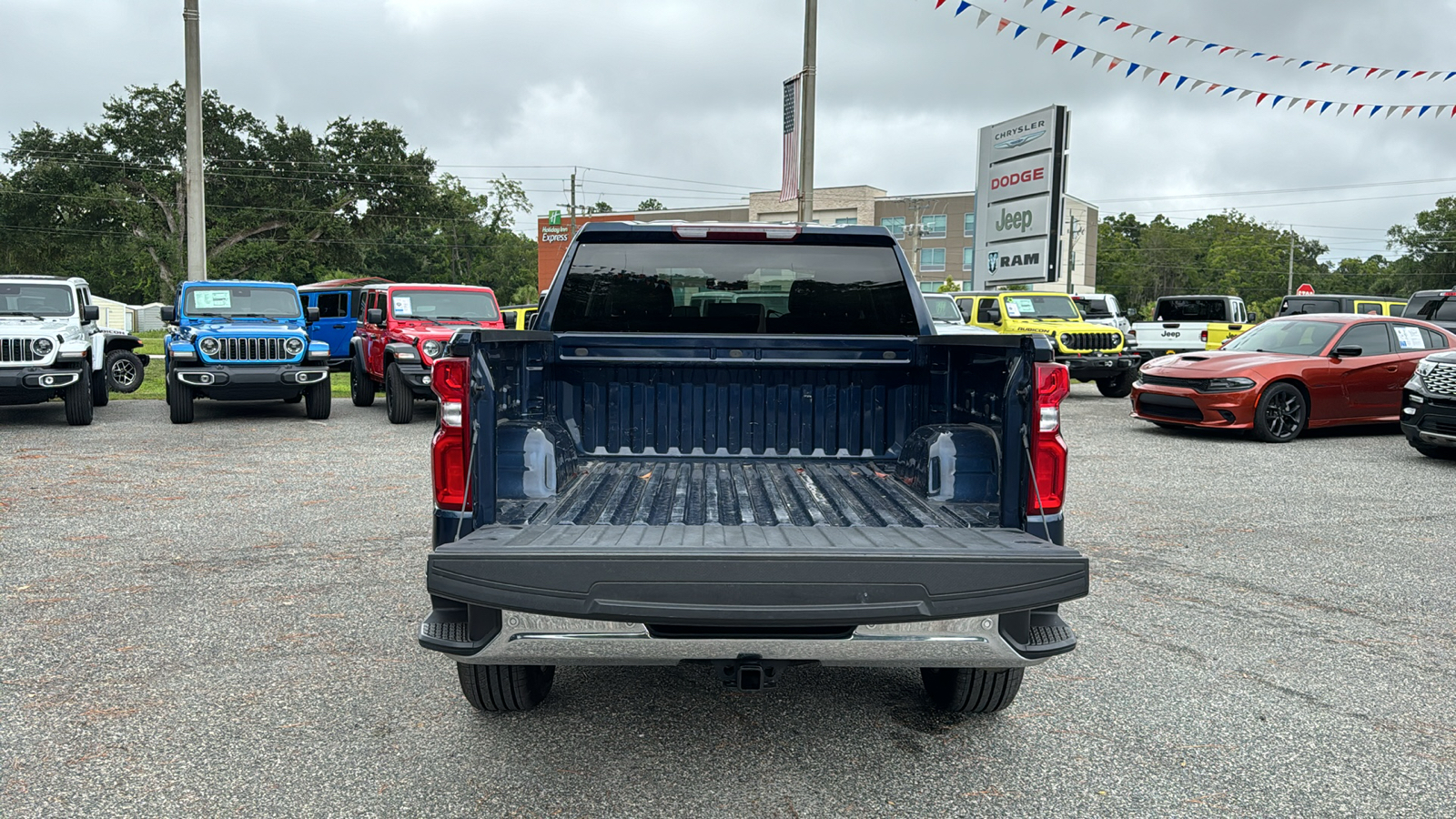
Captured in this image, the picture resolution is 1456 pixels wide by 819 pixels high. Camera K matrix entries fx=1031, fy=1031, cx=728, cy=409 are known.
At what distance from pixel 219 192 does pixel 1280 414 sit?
44460mm

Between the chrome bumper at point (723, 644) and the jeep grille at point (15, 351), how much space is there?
1206 cm

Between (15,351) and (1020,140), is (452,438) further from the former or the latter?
(1020,140)

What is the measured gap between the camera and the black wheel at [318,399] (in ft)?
45.1

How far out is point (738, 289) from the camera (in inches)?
193

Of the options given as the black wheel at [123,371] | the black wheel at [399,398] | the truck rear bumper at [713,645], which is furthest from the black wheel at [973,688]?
the black wheel at [123,371]

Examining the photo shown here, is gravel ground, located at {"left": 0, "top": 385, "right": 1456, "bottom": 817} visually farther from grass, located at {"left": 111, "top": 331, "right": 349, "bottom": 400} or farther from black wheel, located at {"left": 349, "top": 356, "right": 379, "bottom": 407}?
grass, located at {"left": 111, "top": 331, "right": 349, "bottom": 400}

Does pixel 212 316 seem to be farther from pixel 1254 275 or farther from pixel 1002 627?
pixel 1254 275

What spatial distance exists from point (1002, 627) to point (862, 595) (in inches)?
18.3

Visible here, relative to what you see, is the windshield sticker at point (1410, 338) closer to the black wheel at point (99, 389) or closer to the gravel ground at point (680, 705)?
the gravel ground at point (680, 705)

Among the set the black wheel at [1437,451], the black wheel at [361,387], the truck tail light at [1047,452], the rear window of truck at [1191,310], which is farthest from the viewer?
the rear window of truck at [1191,310]

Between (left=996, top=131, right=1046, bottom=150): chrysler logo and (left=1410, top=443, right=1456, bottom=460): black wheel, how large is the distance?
10507 mm

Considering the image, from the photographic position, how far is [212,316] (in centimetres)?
1381

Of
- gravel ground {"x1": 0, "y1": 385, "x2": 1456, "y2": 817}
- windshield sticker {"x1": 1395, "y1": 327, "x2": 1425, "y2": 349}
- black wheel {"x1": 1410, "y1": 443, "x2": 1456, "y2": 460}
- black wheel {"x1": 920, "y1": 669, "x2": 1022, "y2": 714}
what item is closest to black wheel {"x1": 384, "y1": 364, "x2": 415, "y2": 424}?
gravel ground {"x1": 0, "y1": 385, "x2": 1456, "y2": 817}

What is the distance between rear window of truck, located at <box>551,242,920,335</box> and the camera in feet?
15.8
